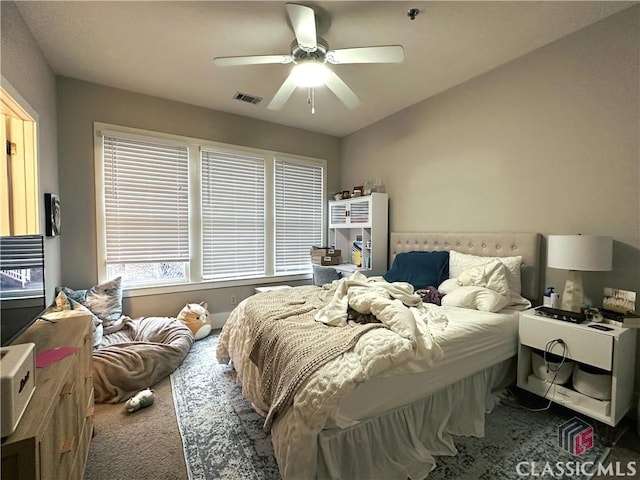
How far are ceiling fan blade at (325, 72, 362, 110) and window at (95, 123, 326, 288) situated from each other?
191 cm

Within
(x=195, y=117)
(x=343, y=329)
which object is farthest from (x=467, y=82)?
(x=195, y=117)

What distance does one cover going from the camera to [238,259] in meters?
3.95

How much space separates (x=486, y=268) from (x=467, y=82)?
1.89 meters

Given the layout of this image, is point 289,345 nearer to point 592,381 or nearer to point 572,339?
point 572,339

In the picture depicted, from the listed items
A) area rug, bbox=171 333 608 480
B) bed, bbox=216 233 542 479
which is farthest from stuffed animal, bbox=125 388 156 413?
bed, bbox=216 233 542 479

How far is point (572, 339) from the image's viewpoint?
6.12 feet

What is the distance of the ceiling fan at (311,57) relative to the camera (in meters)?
1.74

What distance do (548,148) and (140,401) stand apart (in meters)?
3.71

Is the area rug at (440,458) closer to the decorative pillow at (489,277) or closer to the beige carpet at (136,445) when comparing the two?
the beige carpet at (136,445)

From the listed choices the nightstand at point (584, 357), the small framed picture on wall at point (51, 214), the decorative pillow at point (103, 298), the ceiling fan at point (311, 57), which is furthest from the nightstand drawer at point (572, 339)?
the small framed picture on wall at point (51, 214)

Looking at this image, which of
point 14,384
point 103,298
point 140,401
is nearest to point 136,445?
point 140,401

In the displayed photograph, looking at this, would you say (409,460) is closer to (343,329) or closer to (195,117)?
(343,329)

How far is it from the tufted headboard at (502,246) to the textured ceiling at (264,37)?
5.13 feet

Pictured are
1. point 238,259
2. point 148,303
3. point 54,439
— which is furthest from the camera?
point 238,259
